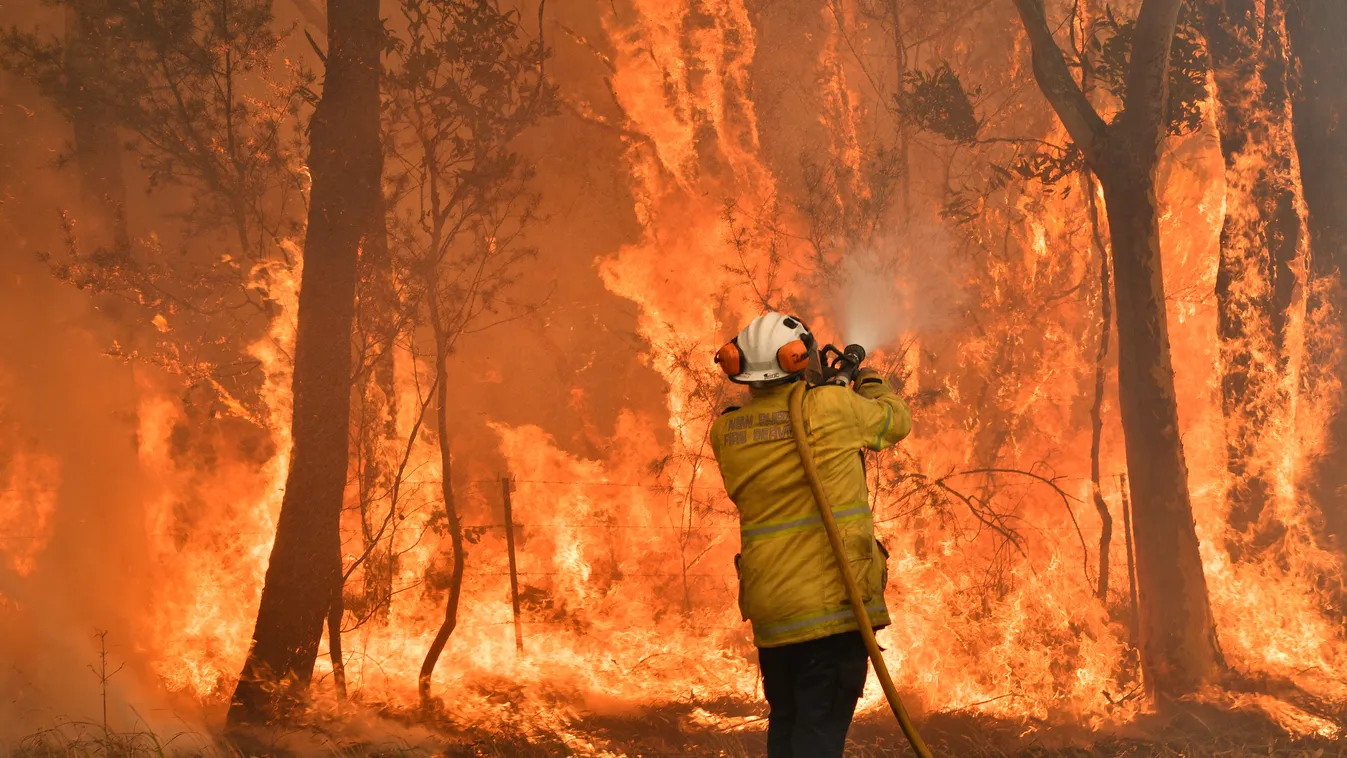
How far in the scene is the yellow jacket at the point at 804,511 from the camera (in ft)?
9.36

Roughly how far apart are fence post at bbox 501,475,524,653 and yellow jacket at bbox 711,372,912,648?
2.42 meters

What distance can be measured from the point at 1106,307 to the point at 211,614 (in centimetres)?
551

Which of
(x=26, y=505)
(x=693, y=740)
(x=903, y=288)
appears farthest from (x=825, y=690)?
(x=26, y=505)

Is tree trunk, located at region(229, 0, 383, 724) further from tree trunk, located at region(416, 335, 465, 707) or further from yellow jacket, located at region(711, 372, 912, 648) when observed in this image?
yellow jacket, located at region(711, 372, 912, 648)

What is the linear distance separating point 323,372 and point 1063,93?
4665mm

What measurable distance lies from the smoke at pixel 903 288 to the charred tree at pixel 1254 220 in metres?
1.78

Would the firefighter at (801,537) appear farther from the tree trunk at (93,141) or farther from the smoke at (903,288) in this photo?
the tree trunk at (93,141)

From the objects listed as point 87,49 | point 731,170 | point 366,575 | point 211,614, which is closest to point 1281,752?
point 731,170

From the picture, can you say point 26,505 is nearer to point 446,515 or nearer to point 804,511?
point 446,515

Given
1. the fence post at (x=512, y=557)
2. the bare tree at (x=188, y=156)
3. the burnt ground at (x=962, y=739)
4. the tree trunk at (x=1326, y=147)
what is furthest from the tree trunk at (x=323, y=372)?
the tree trunk at (x=1326, y=147)

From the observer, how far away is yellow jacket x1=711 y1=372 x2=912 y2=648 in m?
2.85

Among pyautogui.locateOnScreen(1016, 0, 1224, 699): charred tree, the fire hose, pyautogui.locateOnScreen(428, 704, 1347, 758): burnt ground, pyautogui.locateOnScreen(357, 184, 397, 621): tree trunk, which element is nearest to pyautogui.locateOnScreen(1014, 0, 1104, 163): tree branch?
pyautogui.locateOnScreen(1016, 0, 1224, 699): charred tree

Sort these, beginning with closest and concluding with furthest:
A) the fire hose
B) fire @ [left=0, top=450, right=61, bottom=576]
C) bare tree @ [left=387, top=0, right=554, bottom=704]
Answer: the fire hose < fire @ [left=0, top=450, right=61, bottom=576] < bare tree @ [left=387, top=0, right=554, bottom=704]

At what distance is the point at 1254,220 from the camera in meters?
6.16
